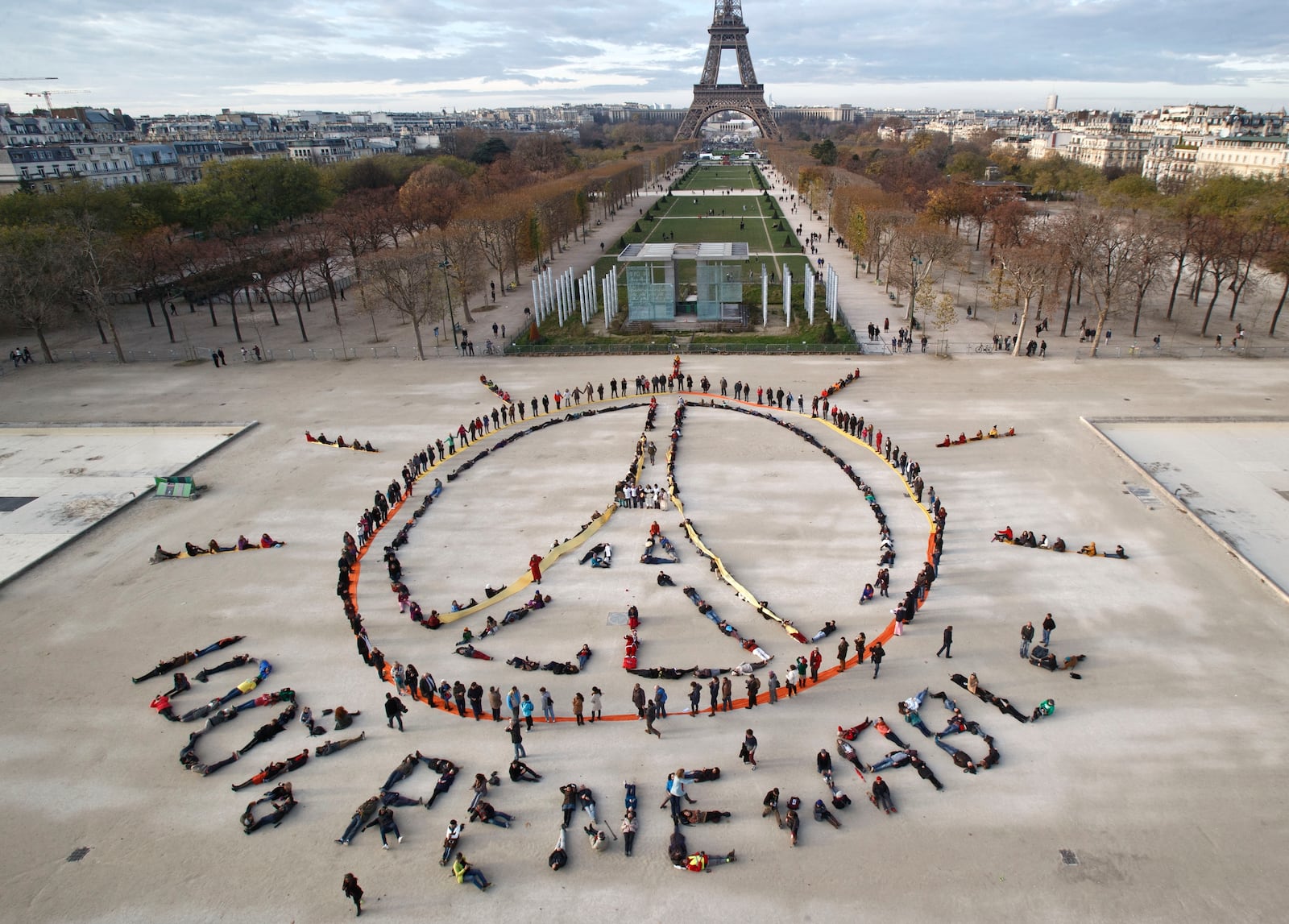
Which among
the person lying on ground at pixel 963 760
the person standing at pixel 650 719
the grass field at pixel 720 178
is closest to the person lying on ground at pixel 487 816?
the person standing at pixel 650 719

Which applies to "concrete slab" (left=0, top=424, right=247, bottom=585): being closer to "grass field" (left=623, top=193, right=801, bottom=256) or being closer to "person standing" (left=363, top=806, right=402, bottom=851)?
"person standing" (left=363, top=806, right=402, bottom=851)

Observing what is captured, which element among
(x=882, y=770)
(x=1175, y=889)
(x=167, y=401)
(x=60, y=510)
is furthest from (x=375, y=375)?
(x=1175, y=889)

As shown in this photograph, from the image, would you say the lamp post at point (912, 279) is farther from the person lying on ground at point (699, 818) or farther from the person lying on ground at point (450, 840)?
the person lying on ground at point (450, 840)

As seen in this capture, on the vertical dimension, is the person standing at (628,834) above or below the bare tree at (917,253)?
below

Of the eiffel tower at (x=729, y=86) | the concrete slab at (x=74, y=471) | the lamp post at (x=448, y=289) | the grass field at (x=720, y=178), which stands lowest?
the concrete slab at (x=74, y=471)

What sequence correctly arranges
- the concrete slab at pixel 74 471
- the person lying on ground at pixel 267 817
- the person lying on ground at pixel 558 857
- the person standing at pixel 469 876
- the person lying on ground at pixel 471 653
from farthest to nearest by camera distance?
the concrete slab at pixel 74 471, the person lying on ground at pixel 471 653, the person lying on ground at pixel 267 817, the person lying on ground at pixel 558 857, the person standing at pixel 469 876

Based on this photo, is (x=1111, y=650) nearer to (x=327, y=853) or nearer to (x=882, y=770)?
(x=882, y=770)

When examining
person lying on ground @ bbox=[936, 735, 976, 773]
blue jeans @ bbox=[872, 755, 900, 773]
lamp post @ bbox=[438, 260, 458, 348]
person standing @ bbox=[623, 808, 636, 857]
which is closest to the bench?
lamp post @ bbox=[438, 260, 458, 348]

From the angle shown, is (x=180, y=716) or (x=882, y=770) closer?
(x=882, y=770)
